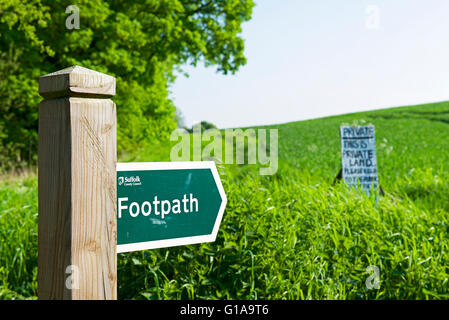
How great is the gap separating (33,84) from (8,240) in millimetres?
7897

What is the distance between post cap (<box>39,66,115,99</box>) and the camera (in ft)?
4.30

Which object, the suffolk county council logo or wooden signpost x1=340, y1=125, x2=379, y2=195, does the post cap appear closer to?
the suffolk county council logo

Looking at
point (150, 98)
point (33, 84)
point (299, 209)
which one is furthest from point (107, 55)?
point (299, 209)

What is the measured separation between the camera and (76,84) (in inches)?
51.7

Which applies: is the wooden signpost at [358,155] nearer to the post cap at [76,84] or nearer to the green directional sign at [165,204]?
the green directional sign at [165,204]

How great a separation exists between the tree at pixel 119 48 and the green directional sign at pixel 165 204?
8.62 metres

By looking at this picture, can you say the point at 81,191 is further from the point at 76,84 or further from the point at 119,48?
the point at 119,48

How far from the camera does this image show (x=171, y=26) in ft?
40.4

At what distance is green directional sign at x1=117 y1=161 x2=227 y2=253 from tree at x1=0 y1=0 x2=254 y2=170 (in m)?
8.62

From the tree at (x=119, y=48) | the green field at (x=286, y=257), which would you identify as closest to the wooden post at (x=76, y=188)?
the green field at (x=286, y=257)

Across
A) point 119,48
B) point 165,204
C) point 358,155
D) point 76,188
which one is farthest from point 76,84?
point 119,48

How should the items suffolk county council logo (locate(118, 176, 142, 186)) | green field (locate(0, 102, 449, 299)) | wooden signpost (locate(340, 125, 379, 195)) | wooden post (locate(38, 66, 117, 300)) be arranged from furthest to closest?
wooden signpost (locate(340, 125, 379, 195))
green field (locate(0, 102, 449, 299))
suffolk county council logo (locate(118, 176, 142, 186))
wooden post (locate(38, 66, 117, 300))

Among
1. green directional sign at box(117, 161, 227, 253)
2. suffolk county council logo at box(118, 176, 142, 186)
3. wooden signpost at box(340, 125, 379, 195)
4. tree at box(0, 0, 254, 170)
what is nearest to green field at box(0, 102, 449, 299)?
green directional sign at box(117, 161, 227, 253)
